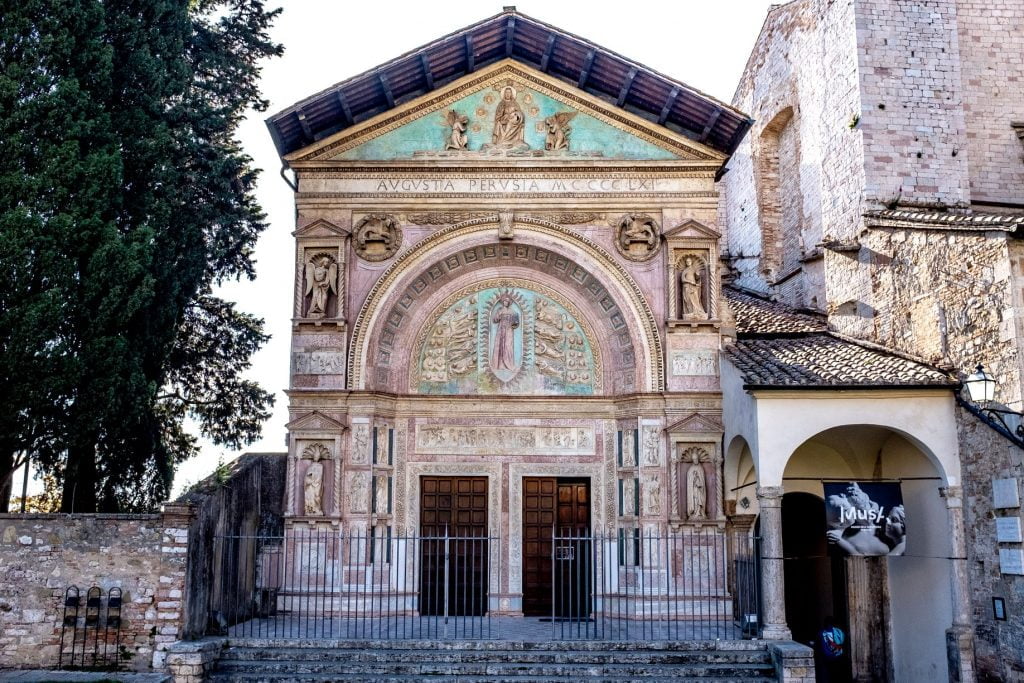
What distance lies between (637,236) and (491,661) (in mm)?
7518

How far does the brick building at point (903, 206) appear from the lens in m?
13.2

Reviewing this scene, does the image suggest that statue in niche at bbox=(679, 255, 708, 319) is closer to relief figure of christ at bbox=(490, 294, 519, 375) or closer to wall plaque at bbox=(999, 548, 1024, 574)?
relief figure of christ at bbox=(490, 294, 519, 375)

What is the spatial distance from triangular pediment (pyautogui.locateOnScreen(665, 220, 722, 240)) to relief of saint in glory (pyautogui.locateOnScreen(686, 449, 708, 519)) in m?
3.87

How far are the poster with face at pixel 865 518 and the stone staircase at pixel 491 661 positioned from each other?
1.99 metres

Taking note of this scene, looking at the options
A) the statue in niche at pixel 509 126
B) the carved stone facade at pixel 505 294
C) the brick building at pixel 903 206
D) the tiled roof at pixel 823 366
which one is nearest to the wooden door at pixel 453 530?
the carved stone facade at pixel 505 294

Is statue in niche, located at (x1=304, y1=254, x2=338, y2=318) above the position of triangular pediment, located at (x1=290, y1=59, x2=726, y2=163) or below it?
below

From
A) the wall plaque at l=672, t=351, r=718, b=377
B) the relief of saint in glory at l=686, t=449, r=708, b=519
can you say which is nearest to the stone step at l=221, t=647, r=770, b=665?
Answer: the relief of saint in glory at l=686, t=449, r=708, b=519

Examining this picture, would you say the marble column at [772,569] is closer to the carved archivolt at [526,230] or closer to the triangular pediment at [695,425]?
the triangular pediment at [695,425]

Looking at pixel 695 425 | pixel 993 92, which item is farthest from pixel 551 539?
pixel 993 92

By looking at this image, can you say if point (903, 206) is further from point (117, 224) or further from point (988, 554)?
point (117, 224)

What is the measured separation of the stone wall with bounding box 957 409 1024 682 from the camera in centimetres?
1245

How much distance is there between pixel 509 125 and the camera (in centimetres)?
1714

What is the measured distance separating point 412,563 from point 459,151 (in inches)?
279

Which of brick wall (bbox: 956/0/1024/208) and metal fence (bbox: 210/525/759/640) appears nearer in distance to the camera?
metal fence (bbox: 210/525/759/640)
